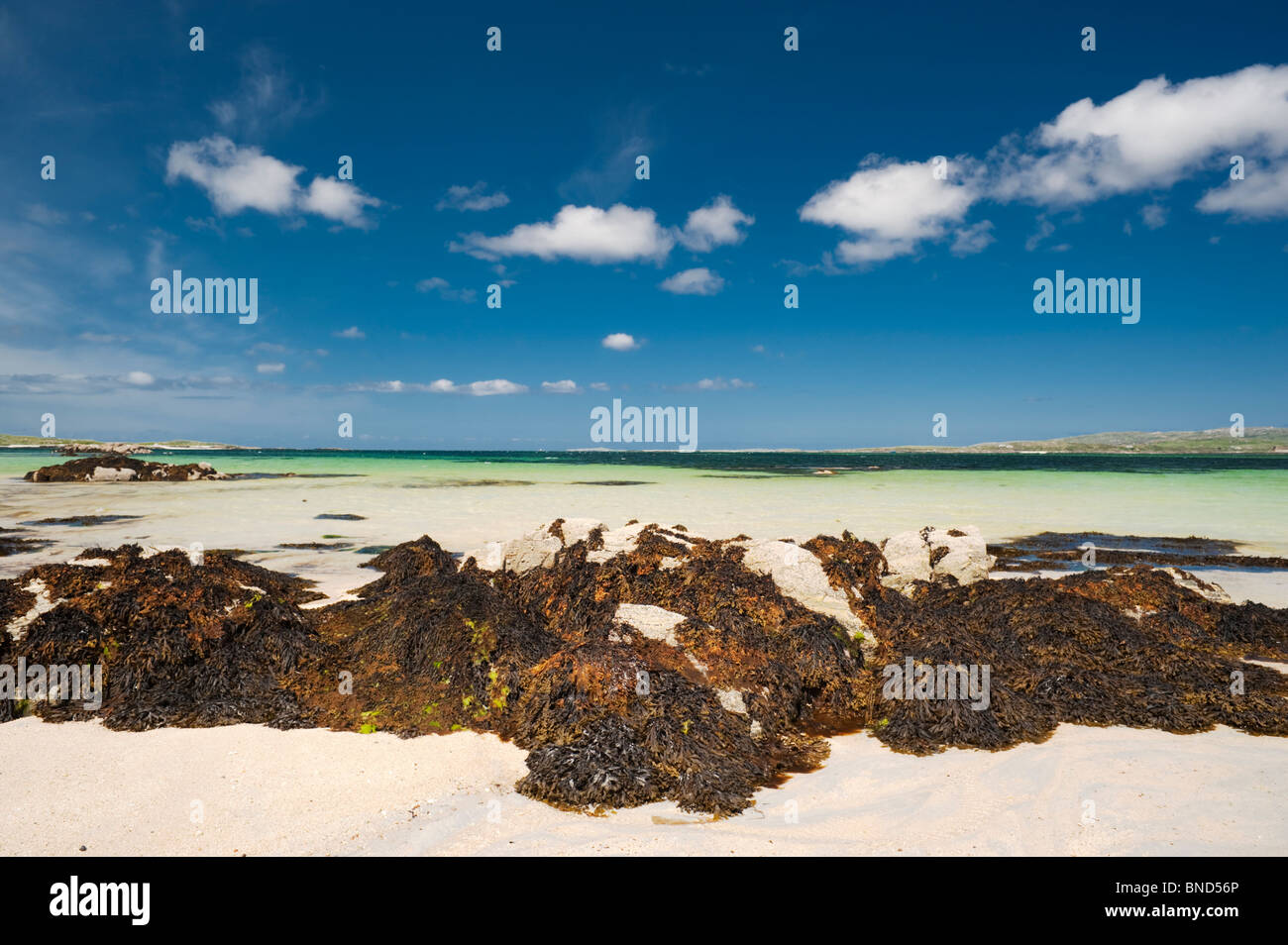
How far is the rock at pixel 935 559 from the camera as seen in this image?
9914 mm

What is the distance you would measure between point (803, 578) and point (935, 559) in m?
3.89

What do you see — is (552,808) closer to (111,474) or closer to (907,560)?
(907,560)

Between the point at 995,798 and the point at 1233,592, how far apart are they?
30.9 ft

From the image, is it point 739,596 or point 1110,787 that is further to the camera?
point 739,596

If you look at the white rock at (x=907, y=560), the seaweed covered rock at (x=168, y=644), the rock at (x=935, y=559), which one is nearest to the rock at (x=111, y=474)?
the seaweed covered rock at (x=168, y=644)

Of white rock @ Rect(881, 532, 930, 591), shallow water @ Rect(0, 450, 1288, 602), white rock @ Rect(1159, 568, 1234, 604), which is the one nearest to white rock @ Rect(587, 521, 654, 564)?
white rock @ Rect(881, 532, 930, 591)

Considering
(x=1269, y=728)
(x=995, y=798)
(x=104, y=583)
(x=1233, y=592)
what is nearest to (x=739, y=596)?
(x=995, y=798)

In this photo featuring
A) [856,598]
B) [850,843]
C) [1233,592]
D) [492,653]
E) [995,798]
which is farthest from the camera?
[1233,592]

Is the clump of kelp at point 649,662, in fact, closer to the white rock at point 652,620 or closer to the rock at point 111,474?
the white rock at point 652,620

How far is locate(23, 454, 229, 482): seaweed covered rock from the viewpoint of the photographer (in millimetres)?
35500

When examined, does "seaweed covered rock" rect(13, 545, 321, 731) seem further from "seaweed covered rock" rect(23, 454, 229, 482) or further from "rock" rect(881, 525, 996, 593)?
"seaweed covered rock" rect(23, 454, 229, 482)

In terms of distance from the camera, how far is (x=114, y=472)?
37.8 meters
